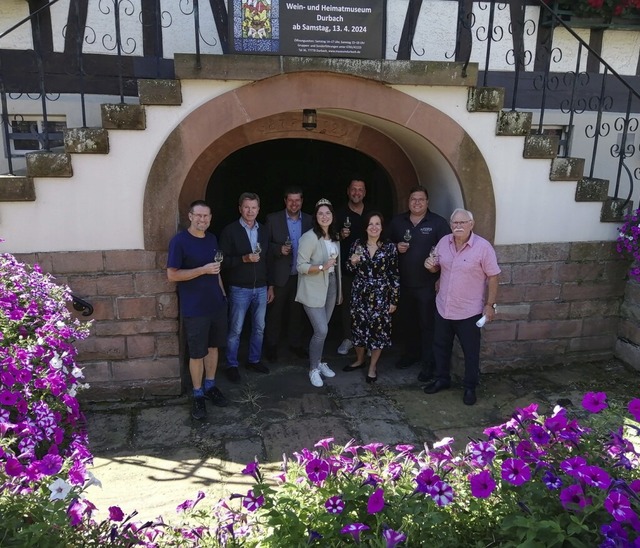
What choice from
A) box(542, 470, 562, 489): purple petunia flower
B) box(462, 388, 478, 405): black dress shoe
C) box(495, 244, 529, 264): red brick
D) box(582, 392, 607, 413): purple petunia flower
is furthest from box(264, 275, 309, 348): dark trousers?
box(542, 470, 562, 489): purple petunia flower

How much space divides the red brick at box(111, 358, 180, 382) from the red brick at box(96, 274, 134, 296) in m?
0.60

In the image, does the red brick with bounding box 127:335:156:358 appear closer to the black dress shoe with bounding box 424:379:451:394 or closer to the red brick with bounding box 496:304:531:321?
the black dress shoe with bounding box 424:379:451:394

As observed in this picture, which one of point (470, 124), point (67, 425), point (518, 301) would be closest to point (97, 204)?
A: point (67, 425)

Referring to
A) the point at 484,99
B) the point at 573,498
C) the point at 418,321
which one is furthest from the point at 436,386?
the point at 573,498

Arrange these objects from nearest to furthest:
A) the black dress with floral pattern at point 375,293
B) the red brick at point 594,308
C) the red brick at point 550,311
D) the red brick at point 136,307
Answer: the red brick at point 136,307, the black dress with floral pattern at point 375,293, the red brick at point 550,311, the red brick at point 594,308

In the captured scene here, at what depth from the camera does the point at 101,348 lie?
14.9 ft

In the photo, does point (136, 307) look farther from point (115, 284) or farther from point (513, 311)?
point (513, 311)

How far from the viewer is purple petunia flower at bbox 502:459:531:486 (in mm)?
1968

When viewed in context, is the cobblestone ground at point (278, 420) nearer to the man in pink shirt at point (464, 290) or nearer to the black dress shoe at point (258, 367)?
the black dress shoe at point (258, 367)

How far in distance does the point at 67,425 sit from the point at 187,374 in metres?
2.39

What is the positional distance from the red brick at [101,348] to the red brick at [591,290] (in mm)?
4040

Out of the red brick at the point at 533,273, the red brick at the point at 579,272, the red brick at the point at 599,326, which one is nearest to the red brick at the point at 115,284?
the red brick at the point at 533,273

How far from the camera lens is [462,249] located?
4.46 metres

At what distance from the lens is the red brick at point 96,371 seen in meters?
4.56
